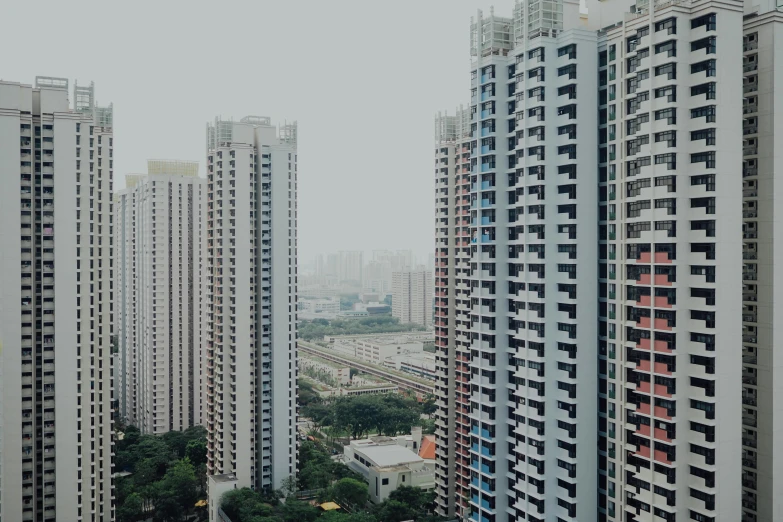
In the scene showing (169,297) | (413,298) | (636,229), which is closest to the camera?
(636,229)

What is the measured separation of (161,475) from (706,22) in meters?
22.5

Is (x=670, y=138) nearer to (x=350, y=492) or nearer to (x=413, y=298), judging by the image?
(x=350, y=492)

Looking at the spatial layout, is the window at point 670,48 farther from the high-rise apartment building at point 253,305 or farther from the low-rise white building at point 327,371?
the low-rise white building at point 327,371

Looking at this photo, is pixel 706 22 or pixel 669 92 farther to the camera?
pixel 669 92

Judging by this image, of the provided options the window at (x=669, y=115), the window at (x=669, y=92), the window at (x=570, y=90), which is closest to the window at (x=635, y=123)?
the window at (x=669, y=115)

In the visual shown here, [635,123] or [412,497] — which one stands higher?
[635,123]

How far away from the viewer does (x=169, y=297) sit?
29.3m

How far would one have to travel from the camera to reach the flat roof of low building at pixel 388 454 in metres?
23.1

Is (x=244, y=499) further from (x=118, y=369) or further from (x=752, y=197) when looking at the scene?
(x=118, y=369)

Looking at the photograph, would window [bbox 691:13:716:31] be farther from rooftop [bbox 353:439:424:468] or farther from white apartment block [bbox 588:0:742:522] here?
rooftop [bbox 353:439:424:468]

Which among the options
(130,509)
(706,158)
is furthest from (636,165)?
(130,509)

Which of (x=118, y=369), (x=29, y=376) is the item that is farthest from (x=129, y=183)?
(x=29, y=376)

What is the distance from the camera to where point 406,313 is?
236 feet

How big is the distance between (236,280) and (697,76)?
597 inches
